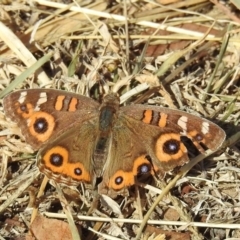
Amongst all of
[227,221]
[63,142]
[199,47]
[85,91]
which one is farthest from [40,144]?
[199,47]

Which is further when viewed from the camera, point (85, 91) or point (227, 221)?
point (85, 91)

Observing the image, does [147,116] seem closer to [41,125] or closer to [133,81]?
[41,125]

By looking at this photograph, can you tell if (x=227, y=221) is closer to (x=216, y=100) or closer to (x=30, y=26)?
(x=216, y=100)

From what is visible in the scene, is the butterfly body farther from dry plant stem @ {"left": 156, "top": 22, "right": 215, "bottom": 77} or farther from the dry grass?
dry plant stem @ {"left": 156, "top": 22, "right": 215, "bottom": 77}

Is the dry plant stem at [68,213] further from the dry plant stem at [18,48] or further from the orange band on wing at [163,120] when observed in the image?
the dry plant stem at [18,48]

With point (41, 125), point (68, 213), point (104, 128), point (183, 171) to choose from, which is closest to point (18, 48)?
point (41, 125)

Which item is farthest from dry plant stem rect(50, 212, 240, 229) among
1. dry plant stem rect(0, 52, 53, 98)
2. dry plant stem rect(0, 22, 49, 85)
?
dry plant stem rect(0, 22, 49, 85)
